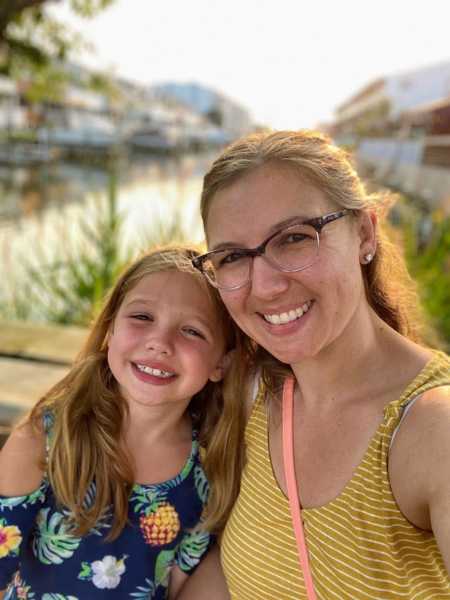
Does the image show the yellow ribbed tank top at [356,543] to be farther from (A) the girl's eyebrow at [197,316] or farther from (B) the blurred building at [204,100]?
(B) the blurred building at [204,100]

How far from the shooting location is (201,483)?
1.59 metres

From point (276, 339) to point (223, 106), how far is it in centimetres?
11021

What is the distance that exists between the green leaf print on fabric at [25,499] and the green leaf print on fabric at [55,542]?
0.07 metres

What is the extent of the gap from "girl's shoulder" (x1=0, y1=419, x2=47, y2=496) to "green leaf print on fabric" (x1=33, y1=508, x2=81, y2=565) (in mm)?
116

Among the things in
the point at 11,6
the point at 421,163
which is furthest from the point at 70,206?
the point at 421,163

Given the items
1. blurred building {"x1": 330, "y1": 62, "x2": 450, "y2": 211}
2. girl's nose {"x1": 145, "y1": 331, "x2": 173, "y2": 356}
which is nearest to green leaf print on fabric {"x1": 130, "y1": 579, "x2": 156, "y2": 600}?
girl's nose {"x1": 145, "y1": 331, "x2": 173, "y2": 356}

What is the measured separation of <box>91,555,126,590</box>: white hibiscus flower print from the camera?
4.82 feet

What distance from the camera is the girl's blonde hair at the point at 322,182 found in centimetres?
122

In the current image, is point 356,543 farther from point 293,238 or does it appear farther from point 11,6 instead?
point 11,6

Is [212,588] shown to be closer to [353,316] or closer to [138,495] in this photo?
[138,495]

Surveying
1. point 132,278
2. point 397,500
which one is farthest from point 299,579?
point 132,278

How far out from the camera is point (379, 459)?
110 centimetres

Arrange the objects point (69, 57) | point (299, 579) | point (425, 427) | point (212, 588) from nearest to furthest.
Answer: point (425, 427)
point (299, 579)
point (212, 588)
point (69, 57)

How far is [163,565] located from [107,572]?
16 centimetres
